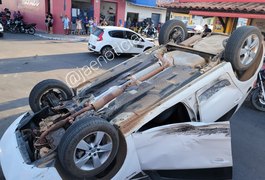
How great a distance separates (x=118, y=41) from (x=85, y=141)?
10998mm

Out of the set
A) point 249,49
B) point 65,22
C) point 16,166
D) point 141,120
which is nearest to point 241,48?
point 249,49

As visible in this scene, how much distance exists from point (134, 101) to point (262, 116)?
15.4 feet

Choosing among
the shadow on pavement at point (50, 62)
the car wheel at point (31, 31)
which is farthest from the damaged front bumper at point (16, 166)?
the car wheel at point (31, 31)

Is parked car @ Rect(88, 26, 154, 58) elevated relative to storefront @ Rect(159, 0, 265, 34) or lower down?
lower down

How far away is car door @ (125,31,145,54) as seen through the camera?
13.7 metres

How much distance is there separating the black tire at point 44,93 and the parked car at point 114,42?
8.87m

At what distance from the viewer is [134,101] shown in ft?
10.4

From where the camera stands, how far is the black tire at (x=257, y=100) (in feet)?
22.3

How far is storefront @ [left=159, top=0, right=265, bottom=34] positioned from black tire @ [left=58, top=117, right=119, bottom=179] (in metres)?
7.34

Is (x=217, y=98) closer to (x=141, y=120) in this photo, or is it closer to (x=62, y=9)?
(x=141, y=120)

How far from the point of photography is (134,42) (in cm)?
1380

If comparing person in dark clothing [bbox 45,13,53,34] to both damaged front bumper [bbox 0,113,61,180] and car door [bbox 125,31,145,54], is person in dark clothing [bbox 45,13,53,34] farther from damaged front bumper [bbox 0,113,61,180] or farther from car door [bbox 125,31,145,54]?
damaged front bumper [bbox 0,113,61,180]

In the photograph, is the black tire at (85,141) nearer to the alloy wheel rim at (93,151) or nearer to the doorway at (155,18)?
the alloy wheel rim at (93,151)

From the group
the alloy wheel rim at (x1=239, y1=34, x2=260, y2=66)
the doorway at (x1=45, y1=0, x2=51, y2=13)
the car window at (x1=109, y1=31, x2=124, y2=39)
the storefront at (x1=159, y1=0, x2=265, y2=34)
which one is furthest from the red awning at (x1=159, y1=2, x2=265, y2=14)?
the doorway at (x1=45, y1=0, x2=51, y2=13)
